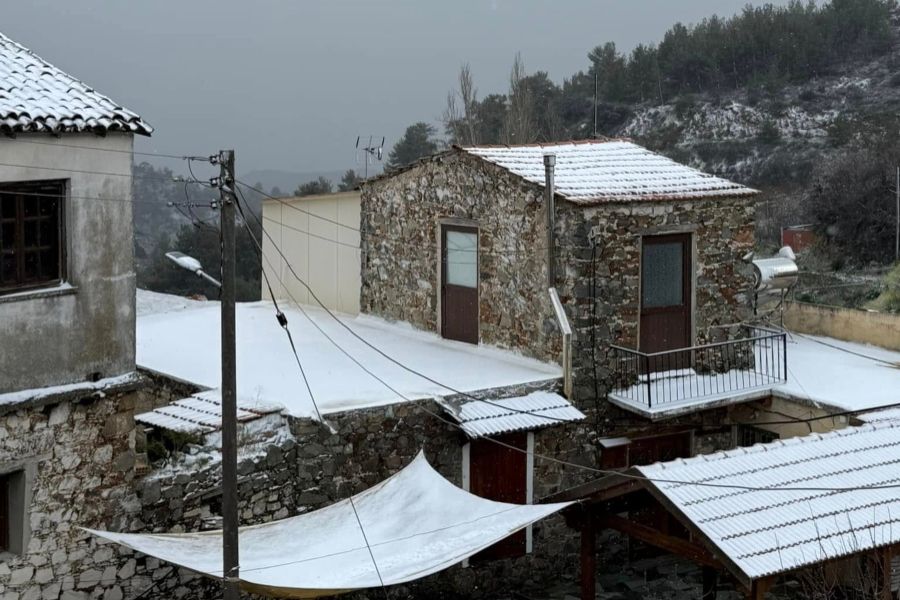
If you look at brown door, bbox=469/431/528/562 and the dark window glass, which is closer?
brown door, bbox=469/431/528/562

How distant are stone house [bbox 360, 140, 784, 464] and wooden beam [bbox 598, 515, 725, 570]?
109 inches

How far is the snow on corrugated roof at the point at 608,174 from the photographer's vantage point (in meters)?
17.1

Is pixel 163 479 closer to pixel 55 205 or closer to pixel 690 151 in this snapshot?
pixel 55 205

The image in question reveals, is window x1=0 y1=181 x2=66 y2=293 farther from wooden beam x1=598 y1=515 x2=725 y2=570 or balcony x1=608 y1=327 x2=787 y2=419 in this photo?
balcony x1=608 y1=327 x2=787 y2=419

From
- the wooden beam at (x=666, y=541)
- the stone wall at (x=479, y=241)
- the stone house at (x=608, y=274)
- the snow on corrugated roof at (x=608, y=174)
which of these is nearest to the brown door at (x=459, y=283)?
the stone house at (x=608, y=274)

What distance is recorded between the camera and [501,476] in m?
16.2

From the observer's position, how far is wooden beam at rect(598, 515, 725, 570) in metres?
12.5

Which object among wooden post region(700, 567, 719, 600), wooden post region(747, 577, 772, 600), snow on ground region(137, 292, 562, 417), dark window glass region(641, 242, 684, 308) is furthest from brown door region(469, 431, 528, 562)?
wooden post region(747, 577, 772, 600)

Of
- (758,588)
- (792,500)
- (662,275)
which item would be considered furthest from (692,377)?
(758,588)

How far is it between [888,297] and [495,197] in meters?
10.6

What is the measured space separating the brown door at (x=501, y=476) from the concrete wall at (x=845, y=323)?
7.90m

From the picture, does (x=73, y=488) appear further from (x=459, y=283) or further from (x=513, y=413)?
(x=459, y=283)

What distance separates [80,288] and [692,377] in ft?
30.8

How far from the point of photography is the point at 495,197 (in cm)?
1769
